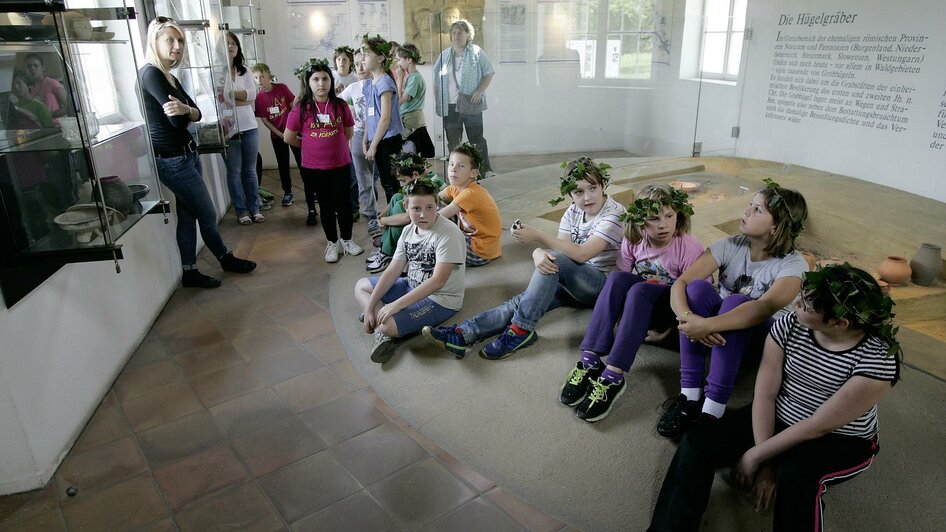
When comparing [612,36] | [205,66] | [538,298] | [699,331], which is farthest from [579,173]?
[205,66]

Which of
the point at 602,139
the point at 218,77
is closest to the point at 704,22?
the point at 602,139

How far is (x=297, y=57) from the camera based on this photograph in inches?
316

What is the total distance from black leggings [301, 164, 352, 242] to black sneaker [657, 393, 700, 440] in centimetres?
314

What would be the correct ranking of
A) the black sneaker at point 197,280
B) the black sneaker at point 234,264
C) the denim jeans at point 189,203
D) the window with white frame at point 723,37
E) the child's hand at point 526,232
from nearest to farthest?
the child's hand at point 526,232
the denim jeans at point 189,203
the black sneaker at point 197,280
the black sneaker at point 234,264
the window with white frame at point 723,37

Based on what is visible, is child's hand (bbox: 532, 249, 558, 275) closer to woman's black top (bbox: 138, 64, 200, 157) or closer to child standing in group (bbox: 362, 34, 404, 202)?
child standing in group (bbox: 362, 34, 404, 202)

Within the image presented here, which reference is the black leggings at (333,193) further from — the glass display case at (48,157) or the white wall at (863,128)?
the white wall at (863,128)

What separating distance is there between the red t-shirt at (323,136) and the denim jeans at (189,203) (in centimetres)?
79

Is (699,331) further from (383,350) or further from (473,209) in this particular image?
(473,209)

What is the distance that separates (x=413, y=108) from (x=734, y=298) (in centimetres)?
399

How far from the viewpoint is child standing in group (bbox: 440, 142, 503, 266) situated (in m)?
4.22

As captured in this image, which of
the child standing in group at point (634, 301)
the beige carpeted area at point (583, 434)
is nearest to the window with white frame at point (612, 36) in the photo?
the beige carpeted area at point (583, 434)

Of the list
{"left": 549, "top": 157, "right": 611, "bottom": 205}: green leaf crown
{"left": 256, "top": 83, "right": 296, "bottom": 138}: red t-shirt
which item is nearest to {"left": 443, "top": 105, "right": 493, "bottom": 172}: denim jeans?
{"left": 256, "top": 83, "right": 296, "bottom": 138}: red t-shirt

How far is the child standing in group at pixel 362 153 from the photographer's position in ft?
17.7

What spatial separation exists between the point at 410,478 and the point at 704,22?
5918mm
